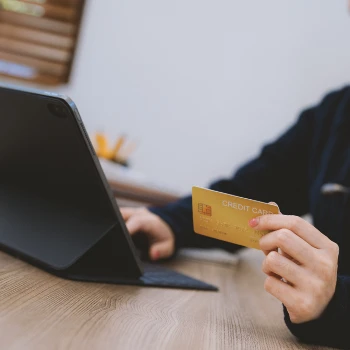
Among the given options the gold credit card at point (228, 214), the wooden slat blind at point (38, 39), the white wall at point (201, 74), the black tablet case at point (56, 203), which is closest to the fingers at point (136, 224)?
the black tablet case at point (56, 203)

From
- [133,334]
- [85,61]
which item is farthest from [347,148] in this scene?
[85,61]

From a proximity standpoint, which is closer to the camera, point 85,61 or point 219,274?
point 219,274

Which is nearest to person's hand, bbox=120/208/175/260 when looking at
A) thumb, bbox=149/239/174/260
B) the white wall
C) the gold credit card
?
thumb, bbox=149/239/174/260

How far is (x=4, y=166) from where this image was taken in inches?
30.3

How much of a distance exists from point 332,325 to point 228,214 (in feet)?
0.59

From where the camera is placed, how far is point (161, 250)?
3.41 ft

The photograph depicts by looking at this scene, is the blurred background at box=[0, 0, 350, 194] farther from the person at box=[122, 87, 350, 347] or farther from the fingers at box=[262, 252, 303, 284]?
the fingers at box=[262, 252, 303, 284]

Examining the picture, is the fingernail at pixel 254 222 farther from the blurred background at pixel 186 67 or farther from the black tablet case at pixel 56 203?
the blurred background at pixel 186 67

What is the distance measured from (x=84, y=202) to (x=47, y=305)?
21 cm

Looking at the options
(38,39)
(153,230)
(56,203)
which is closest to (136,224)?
(153,230)

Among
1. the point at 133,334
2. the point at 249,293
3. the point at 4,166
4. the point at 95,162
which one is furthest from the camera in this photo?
the point at 249,293

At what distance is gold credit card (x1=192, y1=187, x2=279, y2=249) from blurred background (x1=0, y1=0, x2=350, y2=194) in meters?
1.52

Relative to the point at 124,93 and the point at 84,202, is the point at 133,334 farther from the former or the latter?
the point at 124,93

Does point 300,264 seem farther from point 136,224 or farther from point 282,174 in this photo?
point 282,174
